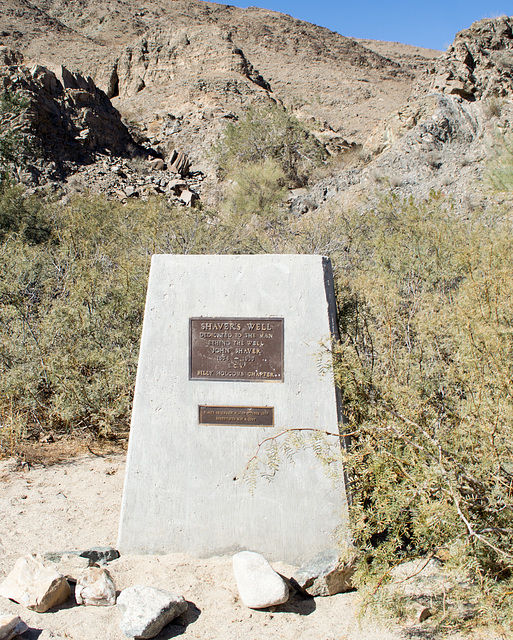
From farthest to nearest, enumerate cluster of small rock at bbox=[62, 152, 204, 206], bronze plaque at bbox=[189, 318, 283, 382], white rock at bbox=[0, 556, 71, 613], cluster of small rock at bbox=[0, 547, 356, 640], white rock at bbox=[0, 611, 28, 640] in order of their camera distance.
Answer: cluster of small rock at bbox=[62, 152, 204, 206] → bronze plaque at bbox=[189, 318, 283, 382] → white rock at bbox=[0, 556, 71, 613] → cluster of small rock at bbox=[0, 547, 356, 640] → white rock at bbox=[0, 611, 28, 640]

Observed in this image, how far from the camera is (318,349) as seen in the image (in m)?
3.19

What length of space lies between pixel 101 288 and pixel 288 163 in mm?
18186

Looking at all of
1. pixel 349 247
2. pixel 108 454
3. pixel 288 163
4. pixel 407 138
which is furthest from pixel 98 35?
pixel 108 454

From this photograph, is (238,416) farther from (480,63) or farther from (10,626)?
(480,63)

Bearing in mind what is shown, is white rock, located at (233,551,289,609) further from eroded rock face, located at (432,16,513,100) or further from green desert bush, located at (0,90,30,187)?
eroded rock face, located at (432,16,513,100)

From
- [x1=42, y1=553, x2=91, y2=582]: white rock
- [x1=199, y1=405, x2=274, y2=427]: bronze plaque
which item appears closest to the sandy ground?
[x1=42, y1=553, x2=91, y2=582]: white rock

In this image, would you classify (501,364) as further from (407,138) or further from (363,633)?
(407,138)

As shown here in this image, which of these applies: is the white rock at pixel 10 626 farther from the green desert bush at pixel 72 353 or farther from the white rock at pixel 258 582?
the green desert bush at pixel 72 353

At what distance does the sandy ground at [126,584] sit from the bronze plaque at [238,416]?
83cm

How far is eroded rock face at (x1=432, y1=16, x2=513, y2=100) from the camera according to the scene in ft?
56.1

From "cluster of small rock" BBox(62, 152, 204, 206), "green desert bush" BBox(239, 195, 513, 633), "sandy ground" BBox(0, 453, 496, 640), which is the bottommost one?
"sandy ground" BBox(0, 453, 496, 640)

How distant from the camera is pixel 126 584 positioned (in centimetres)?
291

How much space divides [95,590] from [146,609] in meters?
0.37

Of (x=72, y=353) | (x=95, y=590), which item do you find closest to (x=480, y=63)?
(x=72, y=353)
